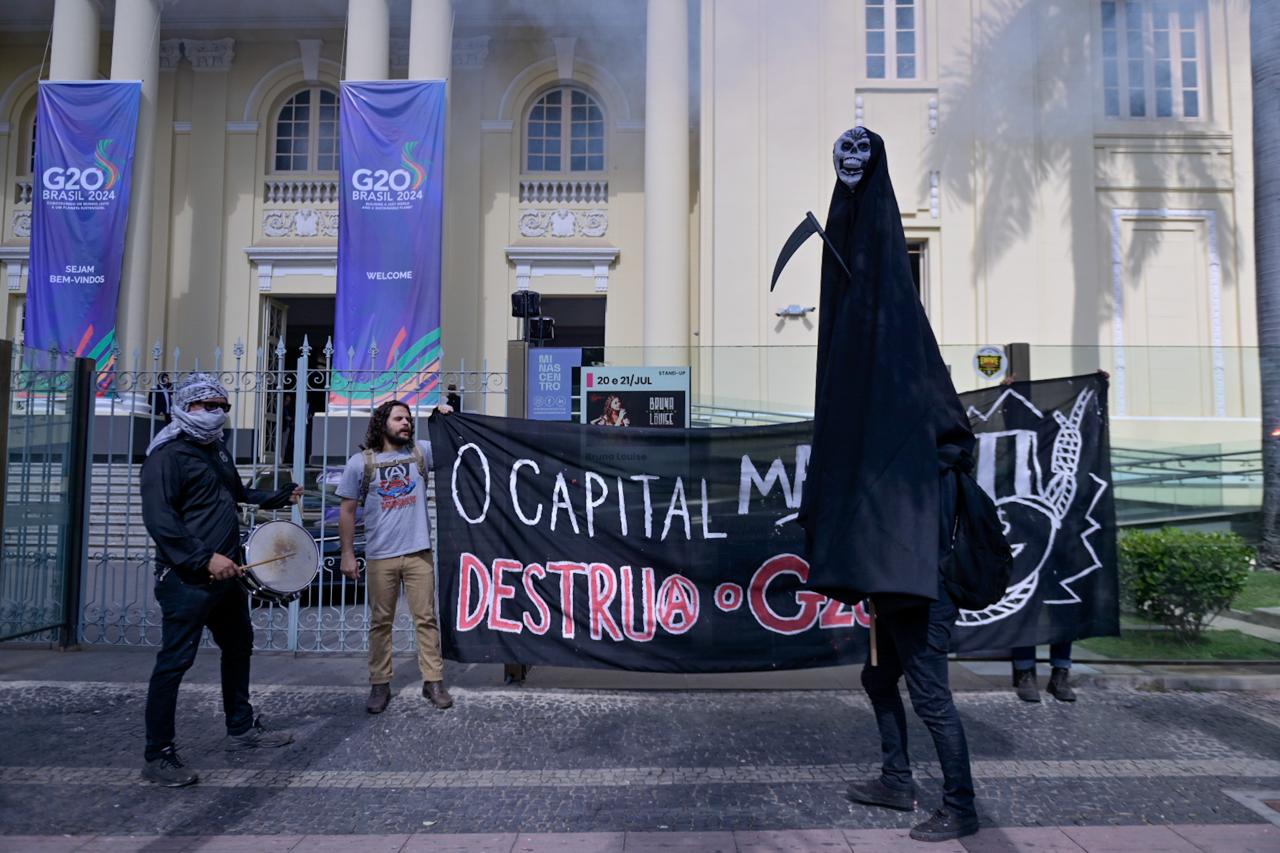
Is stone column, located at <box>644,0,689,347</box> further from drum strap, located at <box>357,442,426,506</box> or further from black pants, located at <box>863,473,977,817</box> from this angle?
black pants, located at <box>863,473,977,817</box>

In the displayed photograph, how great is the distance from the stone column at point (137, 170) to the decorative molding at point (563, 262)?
594 centimetres

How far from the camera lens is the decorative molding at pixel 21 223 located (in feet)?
55.3

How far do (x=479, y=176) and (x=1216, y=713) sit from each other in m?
14.5

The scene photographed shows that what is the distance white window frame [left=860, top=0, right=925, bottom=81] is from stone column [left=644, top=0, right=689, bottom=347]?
2687 millimetres

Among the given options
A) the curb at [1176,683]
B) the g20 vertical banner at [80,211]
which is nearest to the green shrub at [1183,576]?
the curb at [1176,683]

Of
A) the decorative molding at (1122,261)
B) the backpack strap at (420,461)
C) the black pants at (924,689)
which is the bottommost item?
the black pants at (924,689)

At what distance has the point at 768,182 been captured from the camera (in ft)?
42.9

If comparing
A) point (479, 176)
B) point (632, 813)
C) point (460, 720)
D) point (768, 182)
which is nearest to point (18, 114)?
point (479, 176)

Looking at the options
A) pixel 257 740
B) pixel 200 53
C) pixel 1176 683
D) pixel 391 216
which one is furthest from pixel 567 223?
pixel 257 740

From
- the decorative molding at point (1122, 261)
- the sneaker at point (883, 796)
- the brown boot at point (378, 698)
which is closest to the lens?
the sneaker at point (883, 796)

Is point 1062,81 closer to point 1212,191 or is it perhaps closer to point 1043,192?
point 1043,192

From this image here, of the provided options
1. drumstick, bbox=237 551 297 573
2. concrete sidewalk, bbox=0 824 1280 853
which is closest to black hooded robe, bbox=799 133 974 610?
concrete sidewalk, bbox=0 824 1280 853

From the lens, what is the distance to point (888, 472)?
342 centimetres

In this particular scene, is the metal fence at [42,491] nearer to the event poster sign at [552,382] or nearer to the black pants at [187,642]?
the black pants at [187,642]
